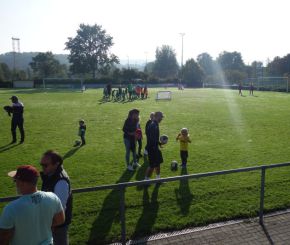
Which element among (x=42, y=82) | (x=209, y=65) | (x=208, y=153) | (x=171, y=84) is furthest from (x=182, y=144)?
(x=209, y=65)

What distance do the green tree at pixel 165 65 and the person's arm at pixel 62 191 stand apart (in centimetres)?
12085

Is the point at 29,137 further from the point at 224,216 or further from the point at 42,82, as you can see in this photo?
the point at 42,82

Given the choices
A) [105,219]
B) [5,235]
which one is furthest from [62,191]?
[105,219]

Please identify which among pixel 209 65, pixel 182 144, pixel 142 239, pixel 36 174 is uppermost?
pixel 209 65

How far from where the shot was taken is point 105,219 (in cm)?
637

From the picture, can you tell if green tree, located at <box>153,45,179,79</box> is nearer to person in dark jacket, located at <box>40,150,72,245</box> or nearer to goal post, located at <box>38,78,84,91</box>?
goal post, located at <box>38,78,84,91</box>

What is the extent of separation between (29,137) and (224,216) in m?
10.6

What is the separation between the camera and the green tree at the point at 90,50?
100438 mm

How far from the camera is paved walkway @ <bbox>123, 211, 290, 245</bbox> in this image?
18.5 ft

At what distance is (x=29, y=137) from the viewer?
14.6m

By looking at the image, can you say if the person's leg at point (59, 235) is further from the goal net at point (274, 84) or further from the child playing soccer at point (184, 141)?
the goal net at point (274, 84)

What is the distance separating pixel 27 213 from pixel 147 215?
3.72m

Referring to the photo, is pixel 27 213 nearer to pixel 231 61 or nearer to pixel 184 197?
pixel 184 197

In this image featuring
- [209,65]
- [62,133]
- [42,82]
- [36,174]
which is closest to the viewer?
[36,174]
